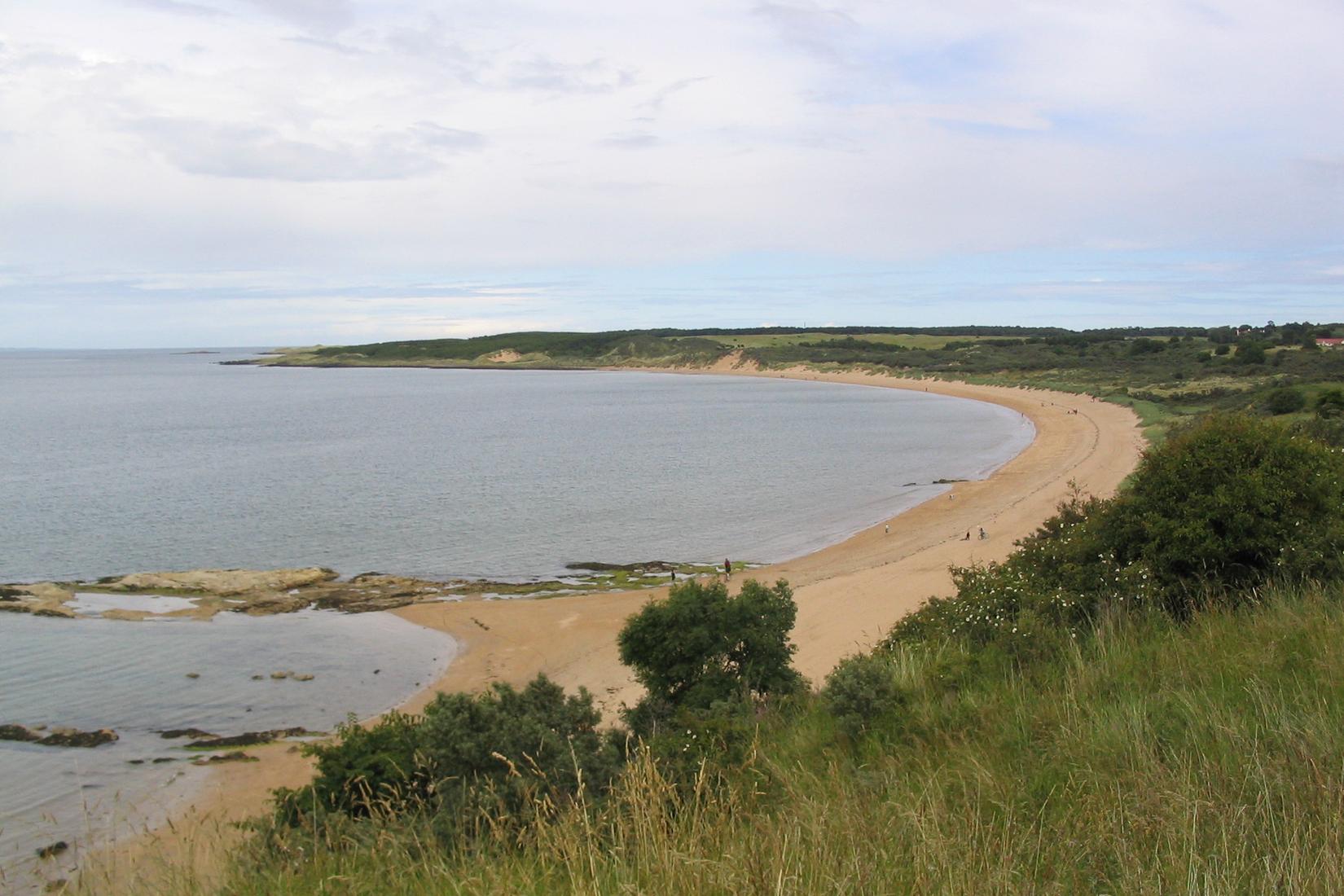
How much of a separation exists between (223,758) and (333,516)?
81.2ft

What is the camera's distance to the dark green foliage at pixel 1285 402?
1644 inches

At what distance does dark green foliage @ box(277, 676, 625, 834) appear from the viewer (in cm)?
743

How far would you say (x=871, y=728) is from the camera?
20.9 feet

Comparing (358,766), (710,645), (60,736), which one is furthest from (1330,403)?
(60,736)

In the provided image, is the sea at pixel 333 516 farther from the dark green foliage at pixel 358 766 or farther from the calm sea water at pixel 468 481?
the dark green foliage at pixel 358 766

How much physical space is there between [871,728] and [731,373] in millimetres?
164669

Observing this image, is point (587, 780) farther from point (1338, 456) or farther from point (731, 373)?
point (731, 373)

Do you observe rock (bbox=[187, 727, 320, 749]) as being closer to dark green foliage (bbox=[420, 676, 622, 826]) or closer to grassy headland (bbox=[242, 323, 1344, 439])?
dark green foliage (bbox=[420, 676, 622, 826])

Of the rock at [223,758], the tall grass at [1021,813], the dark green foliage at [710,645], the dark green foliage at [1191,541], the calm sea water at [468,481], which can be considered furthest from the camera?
the calm sea water at [468,481]

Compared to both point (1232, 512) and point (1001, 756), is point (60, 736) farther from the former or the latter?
point (1232, 512)

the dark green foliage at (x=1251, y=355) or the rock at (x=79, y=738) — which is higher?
the dark green foliage at (x=1251, y=355)

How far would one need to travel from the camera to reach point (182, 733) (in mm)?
17484

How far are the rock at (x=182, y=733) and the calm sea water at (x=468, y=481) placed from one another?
506 inches

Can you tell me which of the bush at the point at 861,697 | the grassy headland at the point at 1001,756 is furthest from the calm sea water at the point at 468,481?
the bush at the point at 861,697
